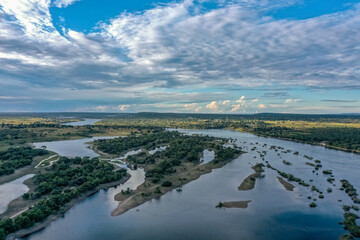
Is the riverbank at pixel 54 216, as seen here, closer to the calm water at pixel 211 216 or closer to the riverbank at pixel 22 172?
the calm water at pixel 211 216

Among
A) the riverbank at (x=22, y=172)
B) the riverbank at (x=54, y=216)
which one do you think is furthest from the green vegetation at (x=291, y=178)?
the riverbank at (x=22, y=172)

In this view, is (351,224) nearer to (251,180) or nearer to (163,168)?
(251,180)

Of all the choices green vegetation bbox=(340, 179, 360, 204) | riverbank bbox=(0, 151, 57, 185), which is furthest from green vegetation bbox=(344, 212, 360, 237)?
riverbank bbox=(0, 151, 57, 185)

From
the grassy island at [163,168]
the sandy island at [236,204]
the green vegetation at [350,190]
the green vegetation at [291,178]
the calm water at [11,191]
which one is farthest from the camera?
the green vegetation at [291,178]

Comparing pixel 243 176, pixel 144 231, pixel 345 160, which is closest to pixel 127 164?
pixel 243 176

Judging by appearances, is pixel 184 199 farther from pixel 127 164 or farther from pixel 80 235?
pixel 127 164

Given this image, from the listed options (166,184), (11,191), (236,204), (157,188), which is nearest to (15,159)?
(11,191)
